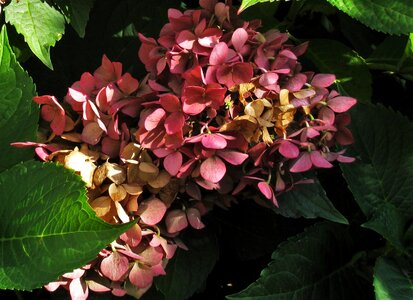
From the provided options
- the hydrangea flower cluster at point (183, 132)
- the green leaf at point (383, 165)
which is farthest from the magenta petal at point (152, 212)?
the green leaf at point (383, 165)

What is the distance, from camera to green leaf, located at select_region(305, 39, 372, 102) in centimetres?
129

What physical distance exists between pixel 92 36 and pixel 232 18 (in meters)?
0.35

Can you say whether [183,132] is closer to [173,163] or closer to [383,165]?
[173,163]

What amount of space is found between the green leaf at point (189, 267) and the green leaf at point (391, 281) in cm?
28

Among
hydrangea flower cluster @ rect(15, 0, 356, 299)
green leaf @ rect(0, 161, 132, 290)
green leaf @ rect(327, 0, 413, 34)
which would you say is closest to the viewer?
green leaf @ rect(0, 161, 132, 290)

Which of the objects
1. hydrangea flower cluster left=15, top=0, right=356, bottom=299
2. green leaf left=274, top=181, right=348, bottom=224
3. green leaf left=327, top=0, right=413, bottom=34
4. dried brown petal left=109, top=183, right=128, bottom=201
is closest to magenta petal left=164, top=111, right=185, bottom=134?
hydrangea flower cluster left=15, top=0, right=356, bottom=299

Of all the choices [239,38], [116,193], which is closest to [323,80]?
[239,38]

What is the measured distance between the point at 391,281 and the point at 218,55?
1.50 ft

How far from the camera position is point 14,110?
1.12m

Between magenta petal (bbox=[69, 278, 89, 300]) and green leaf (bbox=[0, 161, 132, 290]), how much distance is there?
0.10m

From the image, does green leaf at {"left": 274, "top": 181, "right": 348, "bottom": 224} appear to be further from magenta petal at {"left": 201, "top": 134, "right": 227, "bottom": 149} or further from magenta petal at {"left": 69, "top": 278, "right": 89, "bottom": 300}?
magenta petal at {"left": 69, "top": 278, "right": 89, "bottom": 300}

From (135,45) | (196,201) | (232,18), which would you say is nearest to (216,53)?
(232,18)

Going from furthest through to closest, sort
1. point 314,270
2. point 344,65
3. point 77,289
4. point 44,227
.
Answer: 1. point 344,65
2. point 314,270
3. point 77,289
4. point 44,227

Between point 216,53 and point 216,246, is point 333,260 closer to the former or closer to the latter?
point 216,246
